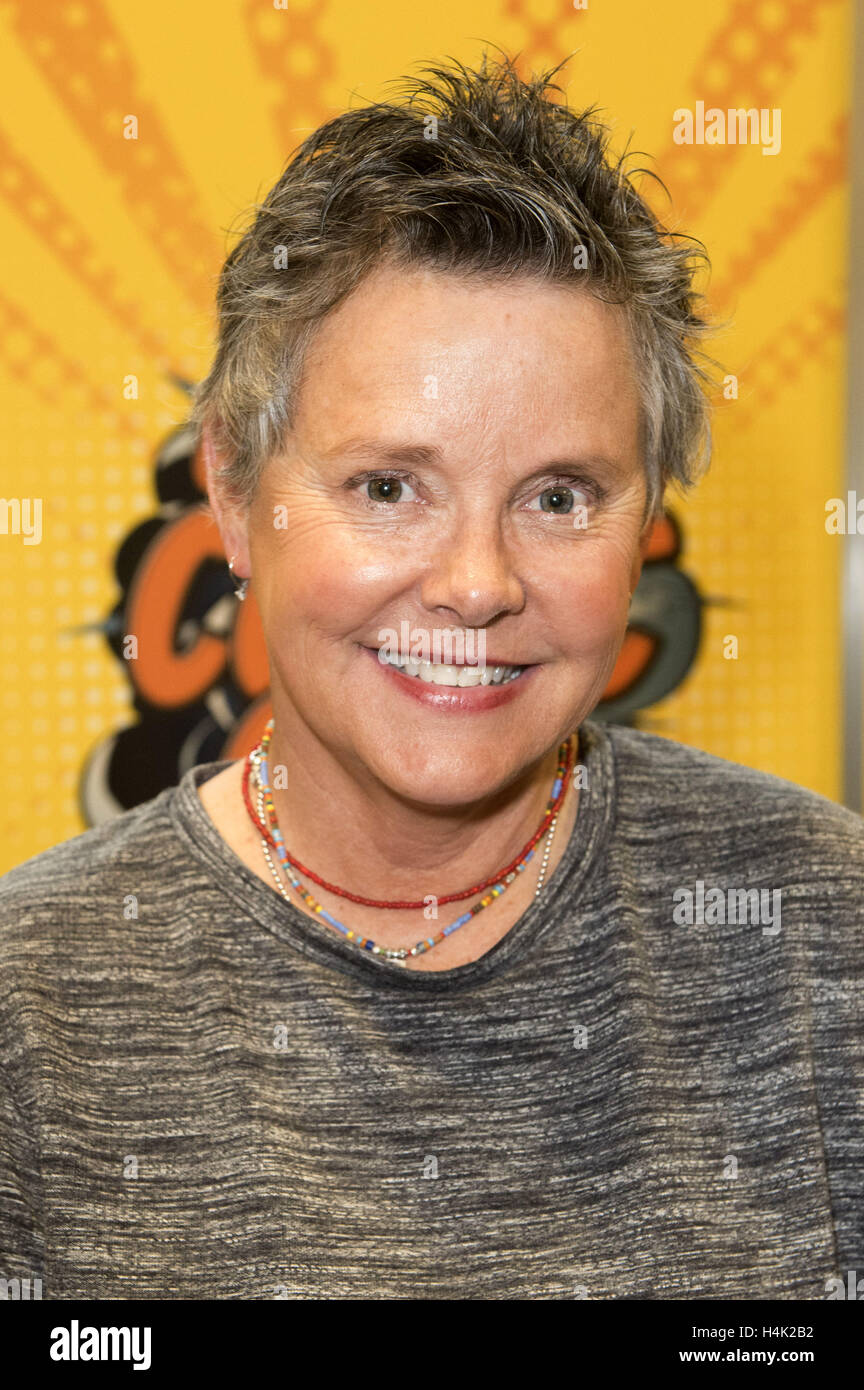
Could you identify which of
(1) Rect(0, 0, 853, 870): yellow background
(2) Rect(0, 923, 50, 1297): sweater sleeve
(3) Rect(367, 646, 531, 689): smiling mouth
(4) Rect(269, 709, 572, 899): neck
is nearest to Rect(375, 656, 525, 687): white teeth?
(3) Rect(367, 646, 531, 689): smiling mouth

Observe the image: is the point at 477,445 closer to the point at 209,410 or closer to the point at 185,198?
the point at 209,410

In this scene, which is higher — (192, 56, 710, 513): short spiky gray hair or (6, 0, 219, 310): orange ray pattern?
(6, 0, 219, 310): orange ray pattern

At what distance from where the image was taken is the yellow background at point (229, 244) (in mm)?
2533

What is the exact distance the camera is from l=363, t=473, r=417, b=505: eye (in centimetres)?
127

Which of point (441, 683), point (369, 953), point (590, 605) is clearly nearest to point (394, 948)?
point (369, 953)

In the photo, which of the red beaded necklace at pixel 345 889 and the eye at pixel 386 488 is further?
the red beaded necklace at pixel 345 889

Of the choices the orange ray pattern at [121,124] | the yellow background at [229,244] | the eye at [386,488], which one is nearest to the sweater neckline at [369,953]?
the eye at [386,488]

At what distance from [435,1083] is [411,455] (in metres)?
0.59

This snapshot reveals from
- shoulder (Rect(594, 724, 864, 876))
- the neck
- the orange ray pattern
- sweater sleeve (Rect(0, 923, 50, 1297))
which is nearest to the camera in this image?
sweater sleeve (Rect(0, 923, 50, 1297))

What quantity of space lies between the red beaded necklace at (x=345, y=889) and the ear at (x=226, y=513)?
183 millimetres

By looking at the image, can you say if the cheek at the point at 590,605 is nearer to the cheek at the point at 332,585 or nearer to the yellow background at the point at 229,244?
the cheek at the point at 332,585

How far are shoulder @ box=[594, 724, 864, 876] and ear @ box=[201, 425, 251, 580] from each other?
18.9 inches

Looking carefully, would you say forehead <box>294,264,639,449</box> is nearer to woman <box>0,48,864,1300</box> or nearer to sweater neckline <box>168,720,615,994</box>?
woman <box>0,48,864,1300</box>

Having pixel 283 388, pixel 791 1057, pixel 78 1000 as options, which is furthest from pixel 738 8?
pixel 78 1000
